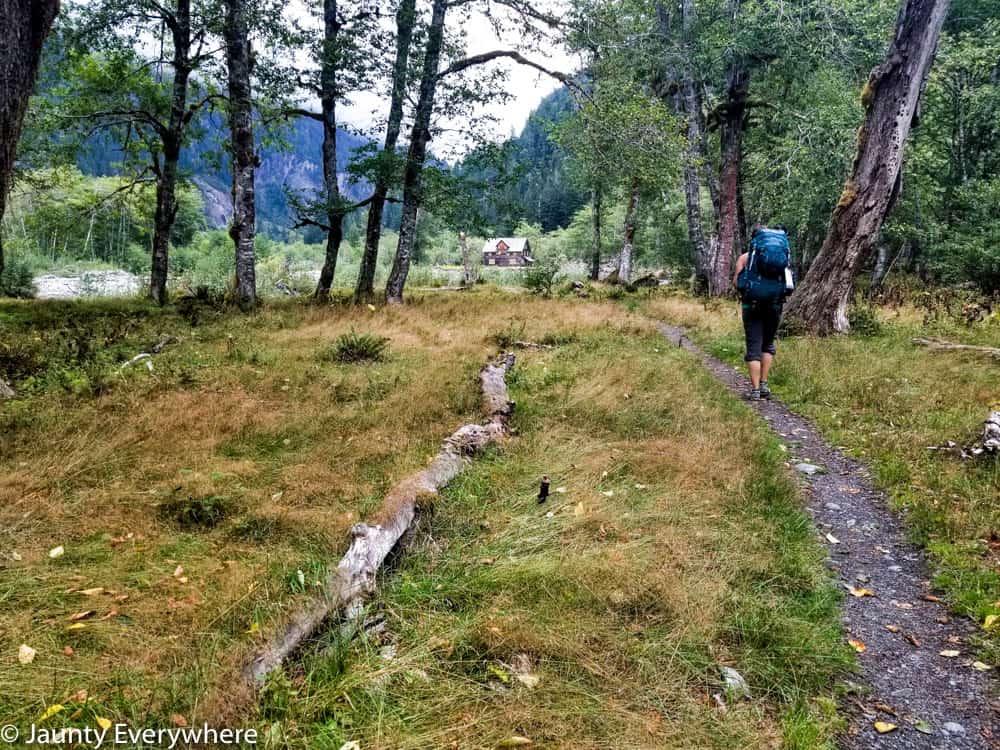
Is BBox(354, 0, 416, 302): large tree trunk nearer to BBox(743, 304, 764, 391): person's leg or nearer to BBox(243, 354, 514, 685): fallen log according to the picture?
BBox(743, 304, 764, 391): person's leg

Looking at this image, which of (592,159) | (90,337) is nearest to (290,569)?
(90,337)

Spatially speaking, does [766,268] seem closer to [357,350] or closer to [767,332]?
[767,332]

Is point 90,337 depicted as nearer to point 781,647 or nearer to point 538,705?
point 538,705

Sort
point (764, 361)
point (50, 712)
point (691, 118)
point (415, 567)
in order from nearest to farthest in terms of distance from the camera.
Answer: point (50, 712)
point (415, 567)
point (764, 361)
point (691, 118)

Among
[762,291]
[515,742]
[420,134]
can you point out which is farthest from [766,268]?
[420,134]

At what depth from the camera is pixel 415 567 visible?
319 centimetres

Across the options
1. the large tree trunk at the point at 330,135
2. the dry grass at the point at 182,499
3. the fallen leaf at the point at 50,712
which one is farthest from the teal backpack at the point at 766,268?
the large tree trunk at the point at 330,135

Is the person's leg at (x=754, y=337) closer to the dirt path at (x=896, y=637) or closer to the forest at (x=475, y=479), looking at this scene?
the forest at (x=475, y=479)

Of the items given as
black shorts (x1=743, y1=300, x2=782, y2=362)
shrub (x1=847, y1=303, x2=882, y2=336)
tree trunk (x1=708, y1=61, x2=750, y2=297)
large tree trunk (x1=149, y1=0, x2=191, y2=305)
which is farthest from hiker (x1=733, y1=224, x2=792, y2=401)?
large tree trunk (x1=149, y1=0, x2=191, y2=305)

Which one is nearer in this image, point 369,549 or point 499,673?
point 499,673

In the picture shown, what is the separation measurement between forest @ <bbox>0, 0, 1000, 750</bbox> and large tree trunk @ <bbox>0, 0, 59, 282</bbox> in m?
0.03

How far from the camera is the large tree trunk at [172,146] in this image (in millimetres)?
12711

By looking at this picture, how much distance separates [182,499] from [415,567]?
1.83 meters

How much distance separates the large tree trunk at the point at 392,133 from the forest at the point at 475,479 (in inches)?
7.7
